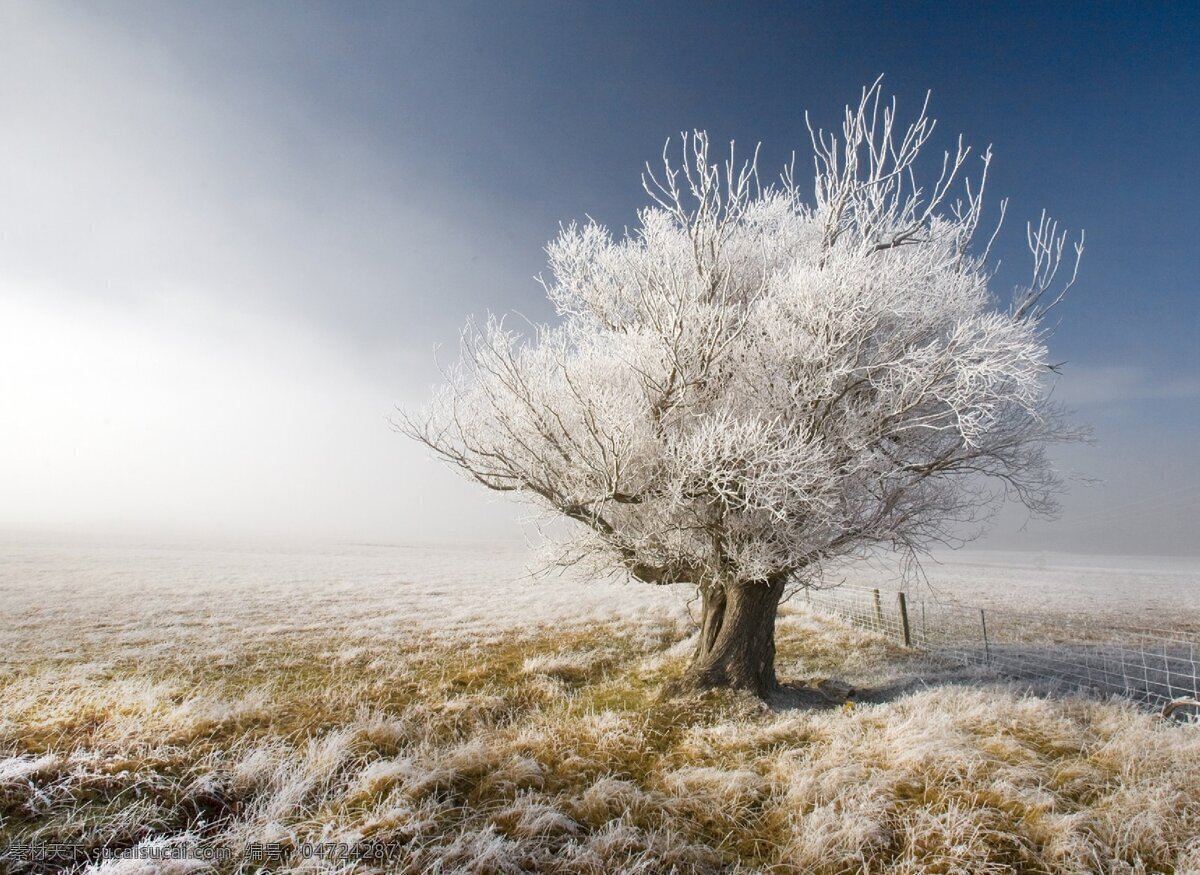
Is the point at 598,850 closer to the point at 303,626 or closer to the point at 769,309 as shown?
the point at 769,309

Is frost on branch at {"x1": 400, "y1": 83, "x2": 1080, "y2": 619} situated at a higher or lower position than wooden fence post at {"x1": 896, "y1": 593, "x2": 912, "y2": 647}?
higher

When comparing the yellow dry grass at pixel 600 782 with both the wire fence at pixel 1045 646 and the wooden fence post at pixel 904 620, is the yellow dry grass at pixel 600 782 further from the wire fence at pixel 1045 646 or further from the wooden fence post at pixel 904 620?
the wooden fence post at pixel 904 620

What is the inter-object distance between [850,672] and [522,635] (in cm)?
874

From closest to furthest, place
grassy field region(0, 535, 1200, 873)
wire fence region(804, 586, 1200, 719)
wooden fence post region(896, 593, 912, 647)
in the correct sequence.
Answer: grassy field region(0, 535, 1200, 873) < wire fence region(804, 586, 1200, 719) < wooden fence post region(896, 593, 912, 647)

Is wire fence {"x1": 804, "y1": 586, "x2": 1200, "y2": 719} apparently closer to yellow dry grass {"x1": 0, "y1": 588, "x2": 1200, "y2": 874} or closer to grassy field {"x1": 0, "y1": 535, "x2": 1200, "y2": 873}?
grassy field {"x1": 0, "y1": 535, "x2": 1200, "y2": 873}

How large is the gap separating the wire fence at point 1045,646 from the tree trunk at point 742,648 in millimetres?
1078

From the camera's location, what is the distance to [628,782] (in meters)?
5.50

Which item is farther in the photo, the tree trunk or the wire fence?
the wire fence

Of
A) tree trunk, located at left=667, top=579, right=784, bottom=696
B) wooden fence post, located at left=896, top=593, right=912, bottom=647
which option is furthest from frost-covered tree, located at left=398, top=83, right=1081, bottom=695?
wooden fence post, located at left=896, top=593, right=912, bottom=647

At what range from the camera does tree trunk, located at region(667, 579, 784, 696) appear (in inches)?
347

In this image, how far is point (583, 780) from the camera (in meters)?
5.64

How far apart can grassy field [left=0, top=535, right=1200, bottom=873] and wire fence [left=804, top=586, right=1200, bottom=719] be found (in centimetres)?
224

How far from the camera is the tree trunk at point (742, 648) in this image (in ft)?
28.9

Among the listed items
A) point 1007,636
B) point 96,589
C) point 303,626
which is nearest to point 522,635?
point 303,626
